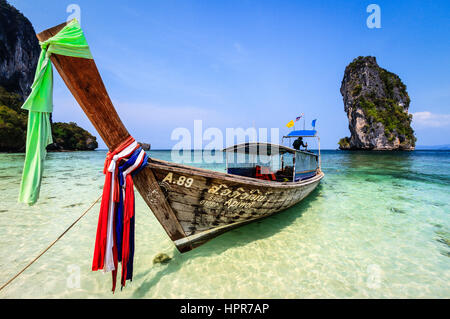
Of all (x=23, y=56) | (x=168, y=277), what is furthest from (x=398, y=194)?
(x=23, y=56)

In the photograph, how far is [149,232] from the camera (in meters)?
5.37

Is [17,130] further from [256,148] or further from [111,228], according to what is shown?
[111,228]

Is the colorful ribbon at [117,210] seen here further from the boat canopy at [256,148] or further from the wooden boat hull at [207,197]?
the boat canopy at [256,148]

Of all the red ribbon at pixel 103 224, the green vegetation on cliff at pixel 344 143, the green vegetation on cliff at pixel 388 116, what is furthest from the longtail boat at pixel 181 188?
the green vegetation on cliff at pixel 344 143

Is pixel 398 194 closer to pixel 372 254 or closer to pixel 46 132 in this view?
pixel 372 254

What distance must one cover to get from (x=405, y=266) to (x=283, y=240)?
2547 millimetres

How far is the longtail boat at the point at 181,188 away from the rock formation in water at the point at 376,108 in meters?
78.0

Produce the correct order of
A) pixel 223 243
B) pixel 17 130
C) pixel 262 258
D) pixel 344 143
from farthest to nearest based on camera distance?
pixel 344 143
pixel 17 130
pixel 223 243
pixel 262 258

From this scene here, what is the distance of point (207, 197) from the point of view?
347 centimetres

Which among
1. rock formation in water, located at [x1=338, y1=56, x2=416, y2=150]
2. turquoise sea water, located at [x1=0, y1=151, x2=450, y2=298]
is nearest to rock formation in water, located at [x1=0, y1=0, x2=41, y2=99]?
turquoise sea water, located at [x1=0, y1=151, x2=450, y2=298]

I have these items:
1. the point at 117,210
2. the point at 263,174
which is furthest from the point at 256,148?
the point at 117,210

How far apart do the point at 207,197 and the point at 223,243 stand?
187cm

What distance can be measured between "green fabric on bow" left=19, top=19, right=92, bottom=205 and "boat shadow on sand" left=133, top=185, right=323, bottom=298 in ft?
7.89

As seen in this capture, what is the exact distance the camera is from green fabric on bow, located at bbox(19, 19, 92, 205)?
1890 millimetres
